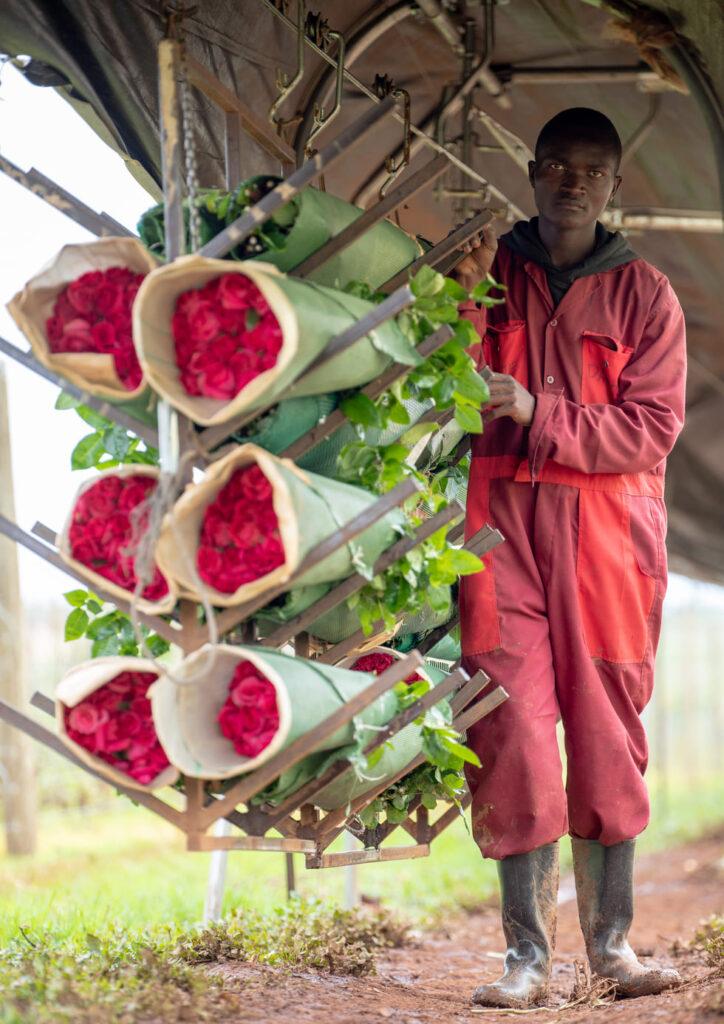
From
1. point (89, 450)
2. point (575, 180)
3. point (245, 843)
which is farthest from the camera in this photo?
point (575, 180)

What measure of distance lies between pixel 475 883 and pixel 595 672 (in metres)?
4.83

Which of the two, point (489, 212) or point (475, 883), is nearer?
point (489, 212)

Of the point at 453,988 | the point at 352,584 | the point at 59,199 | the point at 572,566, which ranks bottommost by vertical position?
the point at 453,988

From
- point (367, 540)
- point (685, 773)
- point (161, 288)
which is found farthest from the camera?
point (685, 773)

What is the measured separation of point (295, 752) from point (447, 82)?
2.88 meters

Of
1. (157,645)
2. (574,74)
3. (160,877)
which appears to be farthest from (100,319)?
(160,877)

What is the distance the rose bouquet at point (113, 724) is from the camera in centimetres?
242

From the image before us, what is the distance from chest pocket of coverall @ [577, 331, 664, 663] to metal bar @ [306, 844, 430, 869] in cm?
64

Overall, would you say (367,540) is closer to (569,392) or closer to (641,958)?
(569,392)

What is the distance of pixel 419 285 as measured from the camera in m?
2.70

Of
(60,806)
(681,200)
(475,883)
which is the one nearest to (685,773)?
(60,806)

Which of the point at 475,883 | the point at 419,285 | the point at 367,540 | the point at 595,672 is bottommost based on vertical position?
the point at 475,883

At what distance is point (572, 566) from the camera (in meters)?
3.25

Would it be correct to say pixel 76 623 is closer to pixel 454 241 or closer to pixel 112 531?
pixel 112 531
